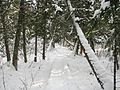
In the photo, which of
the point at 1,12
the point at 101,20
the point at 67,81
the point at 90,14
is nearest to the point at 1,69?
the point at 1,12

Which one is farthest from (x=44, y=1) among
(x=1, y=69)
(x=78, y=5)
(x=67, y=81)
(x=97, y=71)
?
(x=97, y=71)

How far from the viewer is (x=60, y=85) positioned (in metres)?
10.7

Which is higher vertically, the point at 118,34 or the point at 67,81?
the point at 118,34

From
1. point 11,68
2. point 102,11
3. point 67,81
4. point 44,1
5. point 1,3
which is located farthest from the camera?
point 44,1

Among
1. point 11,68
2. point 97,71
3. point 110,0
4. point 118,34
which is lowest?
point 11,68

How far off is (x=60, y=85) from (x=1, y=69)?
249 inches

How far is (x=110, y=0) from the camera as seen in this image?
7.62 meters

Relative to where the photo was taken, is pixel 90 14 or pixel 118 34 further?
pixel 90 14

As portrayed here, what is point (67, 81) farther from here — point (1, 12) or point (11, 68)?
point (1, 12)

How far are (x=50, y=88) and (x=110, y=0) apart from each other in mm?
4841

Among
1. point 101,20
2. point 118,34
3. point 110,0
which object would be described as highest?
point 110,0

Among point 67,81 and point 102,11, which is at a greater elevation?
point 102,11

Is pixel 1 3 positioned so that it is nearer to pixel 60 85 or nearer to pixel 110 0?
pixel 60 85

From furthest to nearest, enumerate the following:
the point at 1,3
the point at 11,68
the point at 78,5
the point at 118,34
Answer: the point at 78,5, the point at 11,68, the point at 1,3, the point at 118,34
